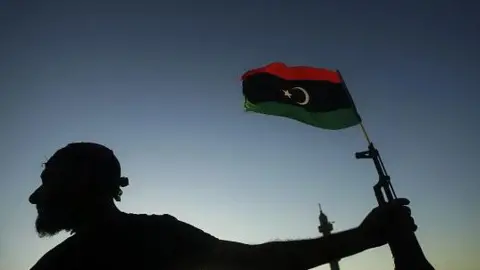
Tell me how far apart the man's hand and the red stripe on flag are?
3626 mm

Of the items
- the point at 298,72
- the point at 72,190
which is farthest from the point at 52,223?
the point at 298,72

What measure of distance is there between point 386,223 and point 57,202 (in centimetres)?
215

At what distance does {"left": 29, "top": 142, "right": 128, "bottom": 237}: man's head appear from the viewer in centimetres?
262

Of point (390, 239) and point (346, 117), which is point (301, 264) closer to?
point (390, 239)

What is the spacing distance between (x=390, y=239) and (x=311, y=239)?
1.49 feet

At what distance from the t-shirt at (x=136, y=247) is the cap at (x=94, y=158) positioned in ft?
1.61

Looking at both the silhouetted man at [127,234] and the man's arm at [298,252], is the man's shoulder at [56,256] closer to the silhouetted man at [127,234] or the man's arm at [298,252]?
the silhouetted man at [127,234]

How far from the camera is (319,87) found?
5539mm

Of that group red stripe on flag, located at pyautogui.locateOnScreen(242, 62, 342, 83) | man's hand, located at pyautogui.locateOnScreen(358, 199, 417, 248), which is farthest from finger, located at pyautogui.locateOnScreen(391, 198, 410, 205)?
red stripe on flag, located at pyautogui.locateOnScreen(242, 62, 342, 83)

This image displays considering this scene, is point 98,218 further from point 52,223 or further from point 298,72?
point 298,72

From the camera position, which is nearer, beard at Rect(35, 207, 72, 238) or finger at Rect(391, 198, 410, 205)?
finger at Rect(391, 198, 410, 205)

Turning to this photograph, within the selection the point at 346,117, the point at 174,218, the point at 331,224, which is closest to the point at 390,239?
the point at 174,218

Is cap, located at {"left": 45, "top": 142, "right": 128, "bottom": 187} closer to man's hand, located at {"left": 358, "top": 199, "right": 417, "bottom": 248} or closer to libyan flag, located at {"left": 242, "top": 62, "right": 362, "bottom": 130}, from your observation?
man's hand, located at {"left": 358, "top": 199, "right": 417, "bottom": 248}

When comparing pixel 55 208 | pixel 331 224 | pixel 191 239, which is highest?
pixel 331 224
